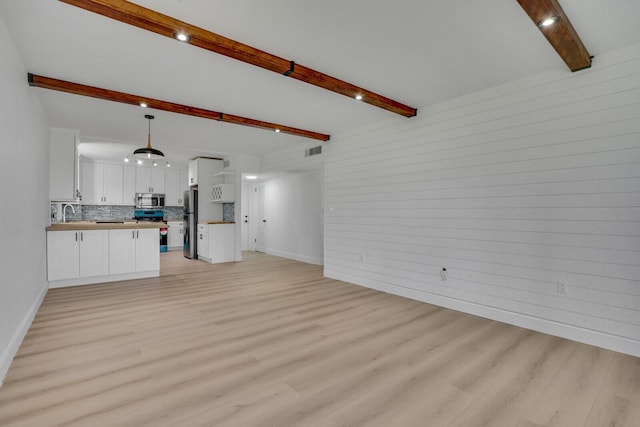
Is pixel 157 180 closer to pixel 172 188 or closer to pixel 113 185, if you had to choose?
pixel 172 188

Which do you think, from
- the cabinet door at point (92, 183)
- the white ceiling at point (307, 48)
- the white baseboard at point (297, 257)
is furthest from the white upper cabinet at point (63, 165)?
the white baseboard at point (297, 257)

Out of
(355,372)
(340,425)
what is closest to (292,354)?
(355,372)

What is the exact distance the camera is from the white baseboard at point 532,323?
2717 millimetres

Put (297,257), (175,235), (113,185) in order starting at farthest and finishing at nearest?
(175,235) < (113,185) < (297,257)

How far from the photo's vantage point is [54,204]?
5.62m

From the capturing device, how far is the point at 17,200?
2715 mm

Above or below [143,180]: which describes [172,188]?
below

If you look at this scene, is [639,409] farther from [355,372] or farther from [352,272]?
[352,272]

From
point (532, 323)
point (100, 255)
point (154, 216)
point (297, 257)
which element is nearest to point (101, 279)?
point (100, 255)

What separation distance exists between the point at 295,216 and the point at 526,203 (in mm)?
5452

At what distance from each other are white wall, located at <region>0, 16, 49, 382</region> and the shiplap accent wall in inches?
165

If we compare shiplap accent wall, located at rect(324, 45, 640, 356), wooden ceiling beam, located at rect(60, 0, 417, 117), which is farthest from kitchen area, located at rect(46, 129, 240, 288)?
shiplap accent wall, located at rect(324, 45, 640, 356)

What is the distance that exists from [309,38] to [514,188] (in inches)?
104

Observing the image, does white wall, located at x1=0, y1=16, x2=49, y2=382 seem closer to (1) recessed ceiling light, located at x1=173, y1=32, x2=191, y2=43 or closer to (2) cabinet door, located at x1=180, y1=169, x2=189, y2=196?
(1) recessed ceiling light, located at x1=173, y1=32, x2=191, y2=43
